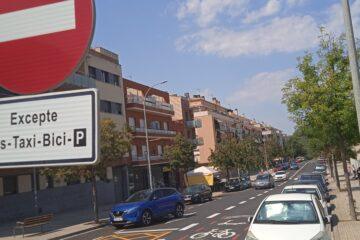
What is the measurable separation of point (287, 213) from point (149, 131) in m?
47.6

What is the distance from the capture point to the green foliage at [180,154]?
56094 mm

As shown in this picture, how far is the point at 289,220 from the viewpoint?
40.0ft

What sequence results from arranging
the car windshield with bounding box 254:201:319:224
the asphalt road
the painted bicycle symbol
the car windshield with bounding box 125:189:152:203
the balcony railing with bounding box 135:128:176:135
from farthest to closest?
the balcony railing with bounding box 135:128:176:135 < the car windshield with bounding box 125:189:152:203 < the asphalt road < the painted bicycle symbol < the car windshield with bounding box 254:201:319:224

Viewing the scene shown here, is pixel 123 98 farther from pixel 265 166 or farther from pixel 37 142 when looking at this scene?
pixel 265 166

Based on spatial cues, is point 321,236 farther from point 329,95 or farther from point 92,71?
point 92,71

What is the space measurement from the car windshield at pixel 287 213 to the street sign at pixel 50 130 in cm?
1057

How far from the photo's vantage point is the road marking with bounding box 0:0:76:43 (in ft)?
6.77

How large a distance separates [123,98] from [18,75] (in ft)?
174

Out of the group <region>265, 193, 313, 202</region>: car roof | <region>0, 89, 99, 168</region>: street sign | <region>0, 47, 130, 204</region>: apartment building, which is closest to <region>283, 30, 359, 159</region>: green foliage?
<region>265, 193, 313, 202</region>: car roof

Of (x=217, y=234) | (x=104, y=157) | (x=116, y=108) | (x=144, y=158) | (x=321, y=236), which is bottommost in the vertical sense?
(x=217, y=234)

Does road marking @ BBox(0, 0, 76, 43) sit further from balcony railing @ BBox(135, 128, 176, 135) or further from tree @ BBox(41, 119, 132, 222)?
balcony railing @ BBox(135, 128, 176, 135)

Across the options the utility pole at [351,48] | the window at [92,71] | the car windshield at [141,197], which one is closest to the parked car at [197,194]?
the window at [92,71]

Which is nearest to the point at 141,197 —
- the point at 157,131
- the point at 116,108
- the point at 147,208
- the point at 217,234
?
the point at 147,208

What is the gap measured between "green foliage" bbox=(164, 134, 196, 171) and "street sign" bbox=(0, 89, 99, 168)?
53.8 m
